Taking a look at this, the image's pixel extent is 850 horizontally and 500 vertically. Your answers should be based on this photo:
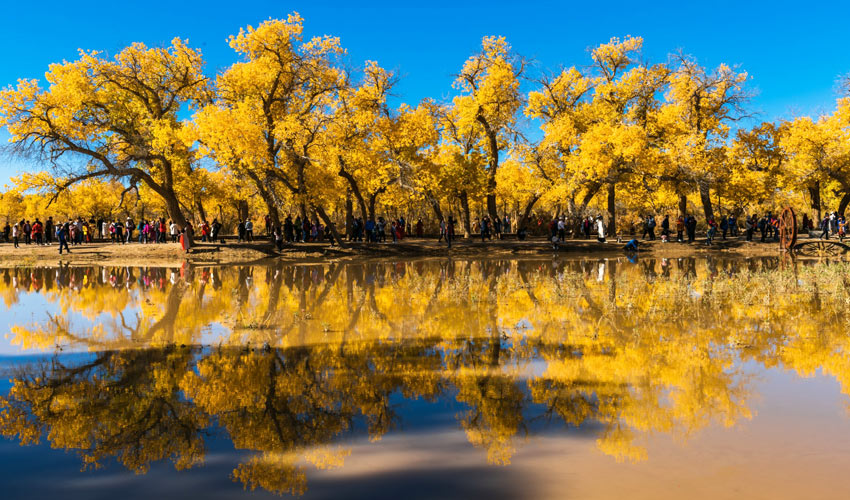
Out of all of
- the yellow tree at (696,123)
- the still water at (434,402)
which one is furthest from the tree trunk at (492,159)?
the still water at (434,402)

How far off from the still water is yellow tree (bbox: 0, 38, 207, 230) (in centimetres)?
2252

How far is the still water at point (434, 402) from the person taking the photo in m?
4.19

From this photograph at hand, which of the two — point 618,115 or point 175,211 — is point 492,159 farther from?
point 175,211

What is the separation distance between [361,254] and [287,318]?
71.2ft

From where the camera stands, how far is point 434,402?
5863mm

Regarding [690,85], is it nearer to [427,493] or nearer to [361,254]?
[361,254]

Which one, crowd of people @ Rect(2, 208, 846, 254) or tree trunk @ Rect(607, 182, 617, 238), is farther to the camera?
tree trunk @ Rect(607, 182, 617, 238)

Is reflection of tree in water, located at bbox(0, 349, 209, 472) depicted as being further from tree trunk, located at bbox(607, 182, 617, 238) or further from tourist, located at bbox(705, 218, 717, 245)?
tourist, located at bbox(705, 218, 717, 245)

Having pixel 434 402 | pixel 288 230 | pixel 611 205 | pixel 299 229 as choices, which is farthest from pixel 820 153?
pixel 434 402

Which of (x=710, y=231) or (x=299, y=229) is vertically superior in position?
(x=299, y=229)

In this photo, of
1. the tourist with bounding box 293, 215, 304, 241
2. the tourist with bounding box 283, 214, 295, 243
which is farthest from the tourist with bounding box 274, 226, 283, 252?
the tourist with bounding box 293, 215, 304, 241

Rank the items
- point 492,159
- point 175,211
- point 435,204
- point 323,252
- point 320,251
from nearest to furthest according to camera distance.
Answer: point 323,252
point 320,251
point 175,211
point 435,204
point 492,159

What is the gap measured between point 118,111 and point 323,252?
1439 centimetres

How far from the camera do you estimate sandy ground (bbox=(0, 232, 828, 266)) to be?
3083 centimetres
